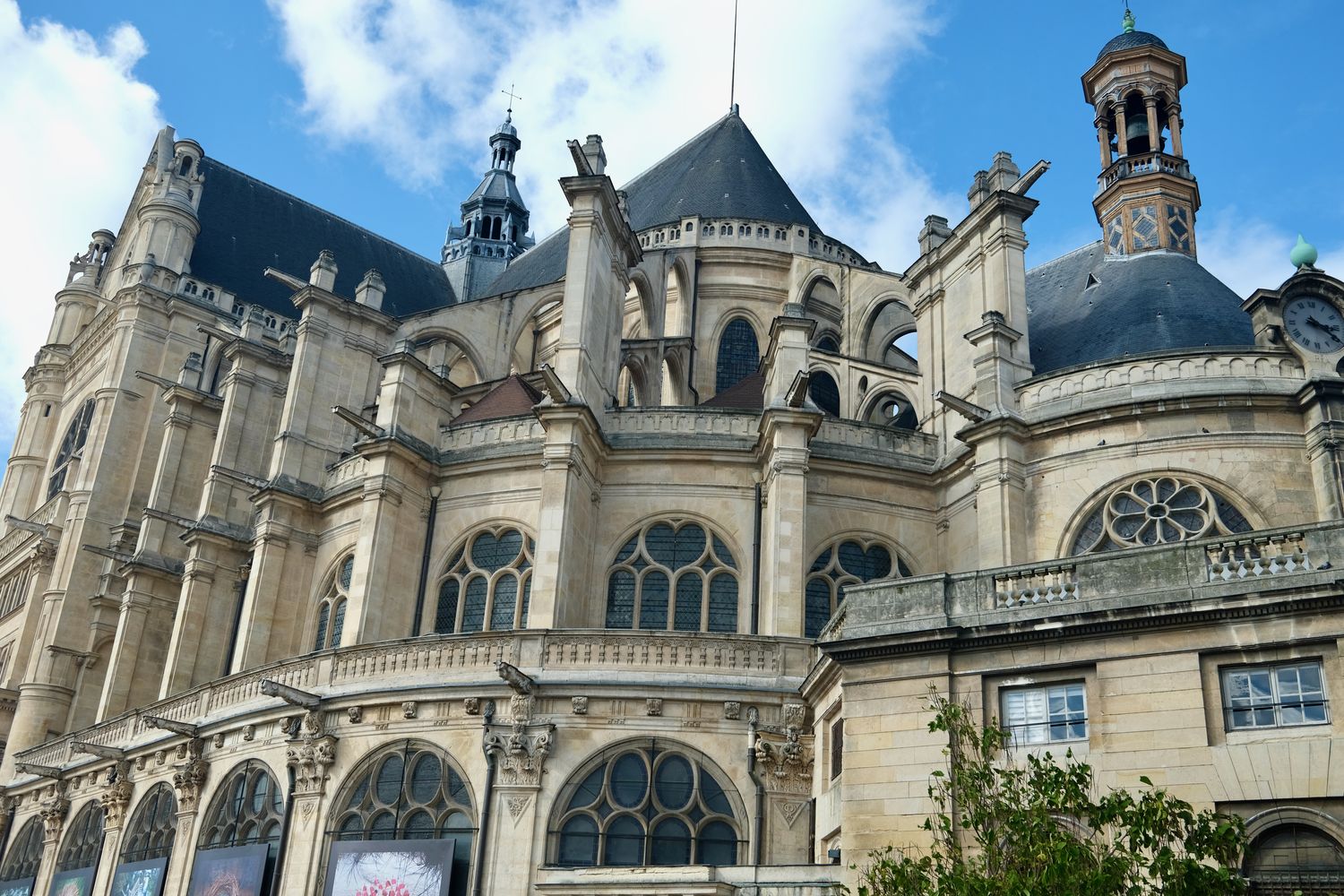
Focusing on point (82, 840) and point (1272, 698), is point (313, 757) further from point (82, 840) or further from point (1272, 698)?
point (1272, 698)

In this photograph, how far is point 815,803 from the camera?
17.0 m

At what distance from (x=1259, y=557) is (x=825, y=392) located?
17.2 meters

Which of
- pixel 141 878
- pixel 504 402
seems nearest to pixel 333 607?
pixel 504 402

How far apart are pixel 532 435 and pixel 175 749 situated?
842cm

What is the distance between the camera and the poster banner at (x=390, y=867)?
17453 mm

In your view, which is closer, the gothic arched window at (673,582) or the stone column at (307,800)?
the stone column at (307,800)

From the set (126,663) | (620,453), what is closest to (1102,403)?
(620,453)

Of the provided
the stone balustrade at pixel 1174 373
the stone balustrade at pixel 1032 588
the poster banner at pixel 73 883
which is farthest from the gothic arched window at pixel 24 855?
the stone balustrade at pixel 1174 373

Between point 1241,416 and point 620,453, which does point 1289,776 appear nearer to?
point 1241,416

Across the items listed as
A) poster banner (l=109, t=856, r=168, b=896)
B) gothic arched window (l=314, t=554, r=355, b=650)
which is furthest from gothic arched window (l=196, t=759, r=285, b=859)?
gothic arched window (l=314, t=554, r=355, b=650)

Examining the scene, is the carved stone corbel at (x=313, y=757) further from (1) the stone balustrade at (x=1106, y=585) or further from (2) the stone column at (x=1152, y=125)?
(2) the stone column at (x=1152, y=125)

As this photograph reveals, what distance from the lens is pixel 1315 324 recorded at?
2255 cm

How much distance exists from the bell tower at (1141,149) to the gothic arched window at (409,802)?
20.1 m

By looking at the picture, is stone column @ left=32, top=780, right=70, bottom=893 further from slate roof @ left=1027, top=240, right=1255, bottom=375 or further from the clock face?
the clock face
